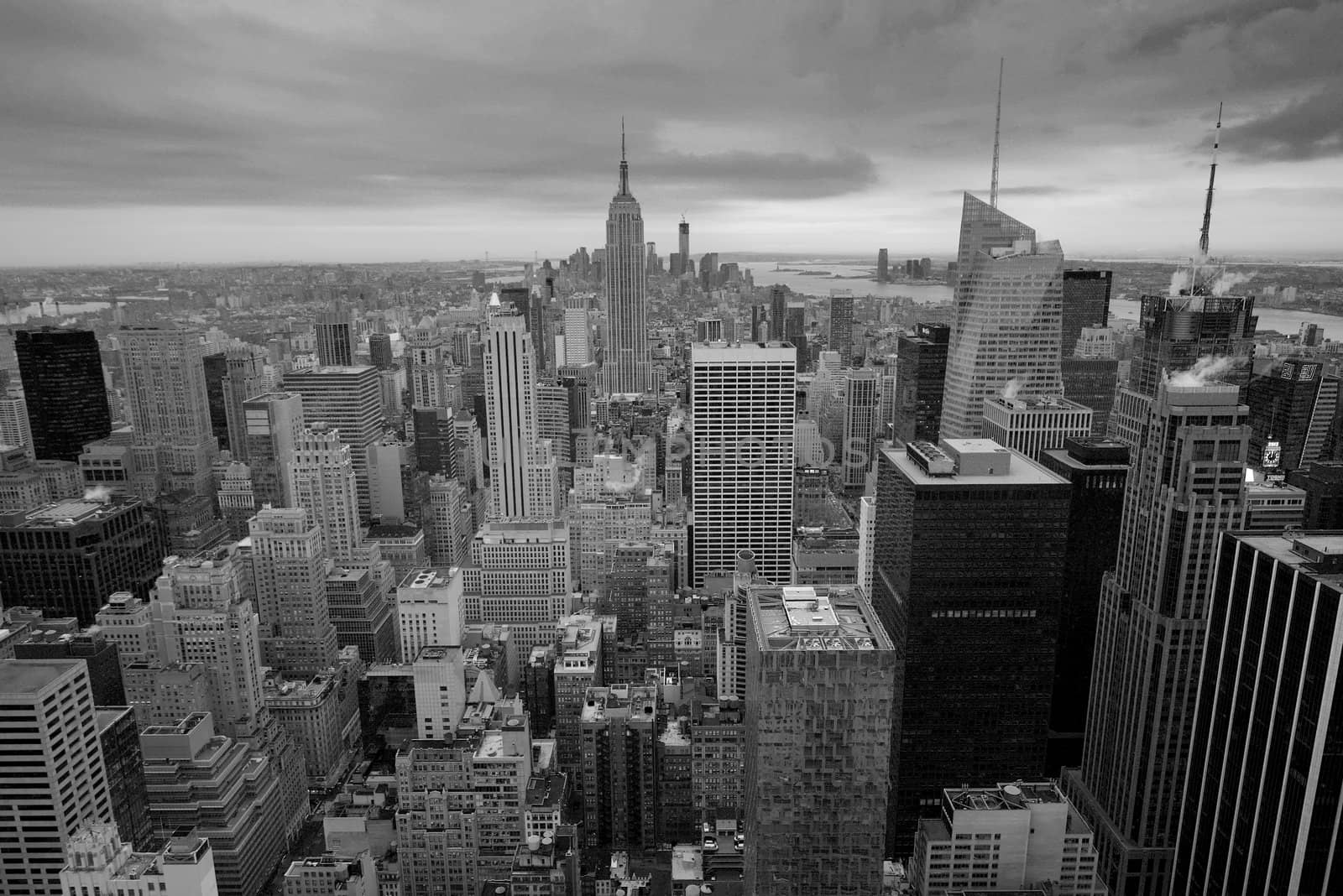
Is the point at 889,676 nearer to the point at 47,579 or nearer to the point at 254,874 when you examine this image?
the point at 254,874

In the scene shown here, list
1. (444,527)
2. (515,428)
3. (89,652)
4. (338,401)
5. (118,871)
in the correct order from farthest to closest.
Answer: (338,401) → (515,428) → (444,527) → (89,652) → (118,871)

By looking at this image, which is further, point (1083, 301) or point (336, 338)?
point (336, 338)

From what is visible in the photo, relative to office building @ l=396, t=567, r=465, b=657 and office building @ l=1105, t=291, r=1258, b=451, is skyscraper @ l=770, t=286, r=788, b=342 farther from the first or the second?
office building @ l=396, t=567, r=465, b=657

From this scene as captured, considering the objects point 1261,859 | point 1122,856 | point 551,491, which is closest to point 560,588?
point 551,491

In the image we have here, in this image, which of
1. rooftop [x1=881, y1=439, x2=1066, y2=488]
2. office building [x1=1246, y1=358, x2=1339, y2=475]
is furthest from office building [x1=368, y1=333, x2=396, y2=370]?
office building [x1=1246, y1=358, x2=1339, y2=475]

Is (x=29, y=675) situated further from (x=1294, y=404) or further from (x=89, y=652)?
(x=1294, y=404)

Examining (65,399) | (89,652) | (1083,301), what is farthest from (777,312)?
(89,652)

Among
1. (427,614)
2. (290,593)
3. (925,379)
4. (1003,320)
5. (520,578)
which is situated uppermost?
(1003,320)
